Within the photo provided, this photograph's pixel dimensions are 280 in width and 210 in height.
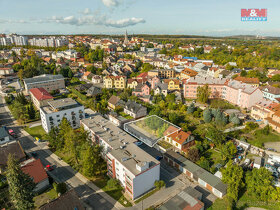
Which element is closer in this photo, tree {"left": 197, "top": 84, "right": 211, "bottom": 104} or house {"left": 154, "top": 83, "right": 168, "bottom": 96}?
tree {"left": 197, "top": 84, "right": 211, "bottom": 104}

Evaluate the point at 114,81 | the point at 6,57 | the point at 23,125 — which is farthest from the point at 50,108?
the point at 6,57

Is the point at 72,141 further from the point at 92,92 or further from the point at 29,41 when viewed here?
the point at 29,41

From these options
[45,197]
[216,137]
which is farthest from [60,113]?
[216,137]

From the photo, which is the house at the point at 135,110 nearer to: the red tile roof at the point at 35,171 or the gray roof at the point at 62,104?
the gray roof at the point at 62,104

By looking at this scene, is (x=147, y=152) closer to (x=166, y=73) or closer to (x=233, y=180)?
(x=233, y=180)

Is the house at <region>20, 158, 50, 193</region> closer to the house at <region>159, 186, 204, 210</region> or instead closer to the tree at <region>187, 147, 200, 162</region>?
the house at <region>159, 186, 204, 210</region>

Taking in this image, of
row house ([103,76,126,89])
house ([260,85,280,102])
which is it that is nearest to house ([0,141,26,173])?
row house ([103,76,126,89])

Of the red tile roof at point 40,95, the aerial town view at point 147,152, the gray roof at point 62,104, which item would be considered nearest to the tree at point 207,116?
the aerial town view at point 147,152
